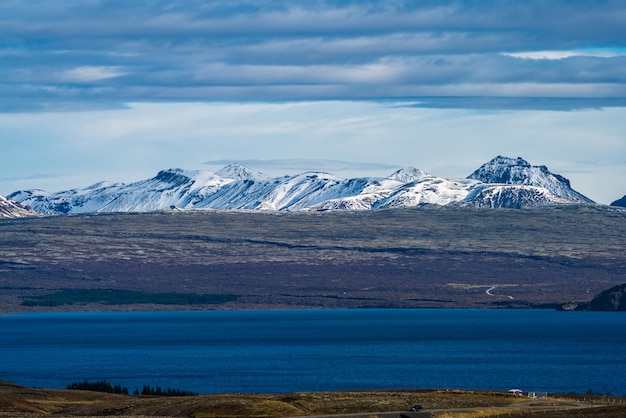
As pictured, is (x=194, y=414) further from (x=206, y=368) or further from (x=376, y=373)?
(x=206, y=368)

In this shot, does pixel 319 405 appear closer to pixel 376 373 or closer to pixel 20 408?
pixel 20 408

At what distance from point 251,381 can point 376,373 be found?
14.5 m

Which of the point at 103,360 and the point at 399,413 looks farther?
the point at 103,360

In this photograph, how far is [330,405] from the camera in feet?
282

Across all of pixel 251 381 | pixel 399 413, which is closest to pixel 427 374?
pixel 251 381

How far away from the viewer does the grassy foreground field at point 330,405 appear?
7888cm

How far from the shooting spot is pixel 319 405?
86.2 meters

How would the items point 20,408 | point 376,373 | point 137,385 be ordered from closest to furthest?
point 20,408 < point 137,385 < point 376,373

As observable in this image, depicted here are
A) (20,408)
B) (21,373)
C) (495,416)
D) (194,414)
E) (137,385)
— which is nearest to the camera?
(495,416)

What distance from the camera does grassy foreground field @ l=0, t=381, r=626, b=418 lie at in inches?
3105

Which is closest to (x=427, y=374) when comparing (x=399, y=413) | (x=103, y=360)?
(x=103, y=360)

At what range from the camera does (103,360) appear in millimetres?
189375

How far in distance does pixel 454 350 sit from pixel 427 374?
4763 cm

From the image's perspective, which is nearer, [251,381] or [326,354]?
[251,381]
